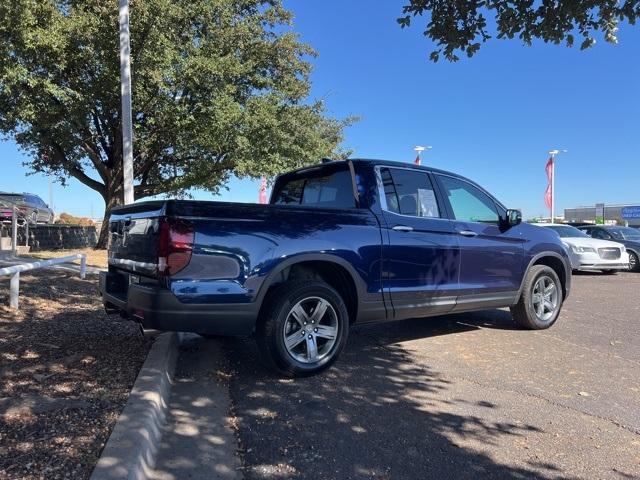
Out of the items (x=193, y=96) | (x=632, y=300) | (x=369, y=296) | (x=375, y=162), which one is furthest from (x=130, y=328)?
(x=193, y=96)

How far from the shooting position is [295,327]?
456 centimetres

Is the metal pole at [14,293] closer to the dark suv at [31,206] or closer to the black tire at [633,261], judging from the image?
the dark suv at [31,206]

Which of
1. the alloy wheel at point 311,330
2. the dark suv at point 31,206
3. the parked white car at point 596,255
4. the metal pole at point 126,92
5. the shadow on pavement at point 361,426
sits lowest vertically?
the shadow on pavement at point 361,426

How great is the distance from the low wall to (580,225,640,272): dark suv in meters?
17.2

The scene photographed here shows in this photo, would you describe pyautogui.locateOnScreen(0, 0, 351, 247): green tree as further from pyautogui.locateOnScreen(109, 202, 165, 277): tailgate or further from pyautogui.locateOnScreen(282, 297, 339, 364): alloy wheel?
pyautogui.locateOnScreen(282, 297, 339, 364): alloy wheel

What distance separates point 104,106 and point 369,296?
13.4m

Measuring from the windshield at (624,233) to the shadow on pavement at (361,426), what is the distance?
1426cm

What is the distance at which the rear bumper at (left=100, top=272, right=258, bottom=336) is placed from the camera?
394 centimetres

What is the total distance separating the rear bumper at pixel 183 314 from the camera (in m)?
3.94

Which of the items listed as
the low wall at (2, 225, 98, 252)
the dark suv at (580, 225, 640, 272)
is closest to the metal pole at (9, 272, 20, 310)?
the low wall at (2, 225, 98, 252)

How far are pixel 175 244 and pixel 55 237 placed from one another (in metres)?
15.4

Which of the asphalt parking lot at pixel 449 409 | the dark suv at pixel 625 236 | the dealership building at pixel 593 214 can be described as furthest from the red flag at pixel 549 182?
the asphalt parking lot at pixel 449 409

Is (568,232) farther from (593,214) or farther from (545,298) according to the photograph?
(593,214)

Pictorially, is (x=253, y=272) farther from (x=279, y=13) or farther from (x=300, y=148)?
(x=279, y=13)
